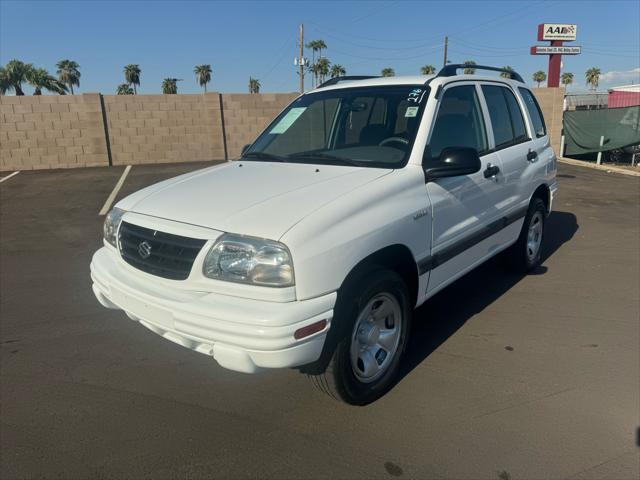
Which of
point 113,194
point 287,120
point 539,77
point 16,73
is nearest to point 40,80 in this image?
point 16,73

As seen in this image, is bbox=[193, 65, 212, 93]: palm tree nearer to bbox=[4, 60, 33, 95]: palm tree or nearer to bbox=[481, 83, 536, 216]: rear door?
bbox=[4, 60, 33, 95]: palm tree

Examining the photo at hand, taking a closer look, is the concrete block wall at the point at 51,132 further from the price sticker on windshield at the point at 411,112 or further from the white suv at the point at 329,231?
the price sticker on windshield at the point at 411,112

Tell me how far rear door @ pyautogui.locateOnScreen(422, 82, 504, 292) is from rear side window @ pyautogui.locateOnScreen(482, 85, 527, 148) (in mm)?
215

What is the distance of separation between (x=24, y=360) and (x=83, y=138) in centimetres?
1397

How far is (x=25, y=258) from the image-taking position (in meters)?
6.05

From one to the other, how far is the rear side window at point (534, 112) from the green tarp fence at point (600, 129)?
1126 centimetres

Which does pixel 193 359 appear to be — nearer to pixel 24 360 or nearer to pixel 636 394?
pixel 24 360

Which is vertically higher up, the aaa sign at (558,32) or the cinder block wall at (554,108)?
the aaa sign at (558,32)

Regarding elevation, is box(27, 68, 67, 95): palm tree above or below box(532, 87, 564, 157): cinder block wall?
above

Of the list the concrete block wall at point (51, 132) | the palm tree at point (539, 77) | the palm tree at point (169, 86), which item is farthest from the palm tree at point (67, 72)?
the palm tree at point (539, 77)

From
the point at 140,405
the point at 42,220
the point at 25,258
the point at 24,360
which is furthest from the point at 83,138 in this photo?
the point at 140,405

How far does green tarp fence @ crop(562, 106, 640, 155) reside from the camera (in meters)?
14.6

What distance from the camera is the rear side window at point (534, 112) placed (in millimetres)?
5031

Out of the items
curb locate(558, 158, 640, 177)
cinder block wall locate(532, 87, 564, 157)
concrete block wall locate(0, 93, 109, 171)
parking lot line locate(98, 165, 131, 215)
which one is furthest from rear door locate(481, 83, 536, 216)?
cinder block wall locate(532, 87, 564, 157)
